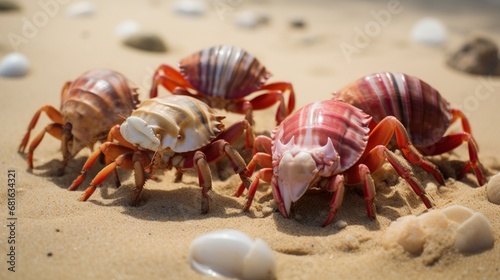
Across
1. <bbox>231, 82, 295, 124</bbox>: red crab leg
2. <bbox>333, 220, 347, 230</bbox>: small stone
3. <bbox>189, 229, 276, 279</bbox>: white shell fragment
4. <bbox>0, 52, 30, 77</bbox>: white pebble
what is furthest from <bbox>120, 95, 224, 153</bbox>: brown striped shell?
<bbox>0, 52, 30, 77</bbox>: white pebble

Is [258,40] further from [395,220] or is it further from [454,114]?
[395,220]

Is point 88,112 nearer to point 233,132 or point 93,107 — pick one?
point 93,107

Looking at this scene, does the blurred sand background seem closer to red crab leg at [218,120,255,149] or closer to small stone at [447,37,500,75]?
small stone at [447,37,500,75]

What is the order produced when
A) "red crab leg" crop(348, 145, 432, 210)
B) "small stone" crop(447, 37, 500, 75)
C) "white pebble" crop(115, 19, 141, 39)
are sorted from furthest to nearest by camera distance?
"white pebble" crop(115, 19, 141, 39)
"small stone" crop(447, 37, 500, 75)
"red crab leg" crop(348, 145, 432, 210)

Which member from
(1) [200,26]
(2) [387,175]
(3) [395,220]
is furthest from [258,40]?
(3) [395,220]

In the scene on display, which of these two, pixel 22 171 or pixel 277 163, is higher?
pixel 277 163
